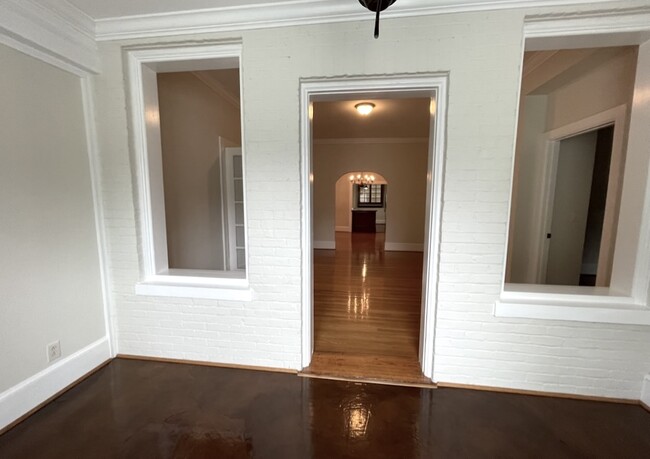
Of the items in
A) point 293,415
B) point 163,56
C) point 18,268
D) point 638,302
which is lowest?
point 293,415

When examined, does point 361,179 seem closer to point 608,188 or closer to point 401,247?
point 401,247

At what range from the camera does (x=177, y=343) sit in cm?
232

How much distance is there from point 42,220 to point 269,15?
205 cm

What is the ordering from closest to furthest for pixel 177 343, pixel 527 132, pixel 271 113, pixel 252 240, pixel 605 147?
pixel 271 113
pixel 252 240
pixel 177 343
pixel 527 132
pixel 605 147

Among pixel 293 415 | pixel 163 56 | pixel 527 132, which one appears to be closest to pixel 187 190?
pixel 163 56

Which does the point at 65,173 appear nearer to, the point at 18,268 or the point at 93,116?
the point at 93,116

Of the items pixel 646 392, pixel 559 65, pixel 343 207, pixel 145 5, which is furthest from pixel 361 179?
pixel 646 392

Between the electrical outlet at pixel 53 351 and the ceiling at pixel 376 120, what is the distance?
141 inches

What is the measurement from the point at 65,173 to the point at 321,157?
5.45 metres

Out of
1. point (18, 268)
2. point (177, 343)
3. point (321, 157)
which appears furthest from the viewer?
point (321, 157)

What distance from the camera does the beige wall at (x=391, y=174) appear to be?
261 inches

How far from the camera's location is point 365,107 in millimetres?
4184

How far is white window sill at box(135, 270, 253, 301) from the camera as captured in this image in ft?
7.19

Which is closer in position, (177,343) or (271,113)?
(271,113)
